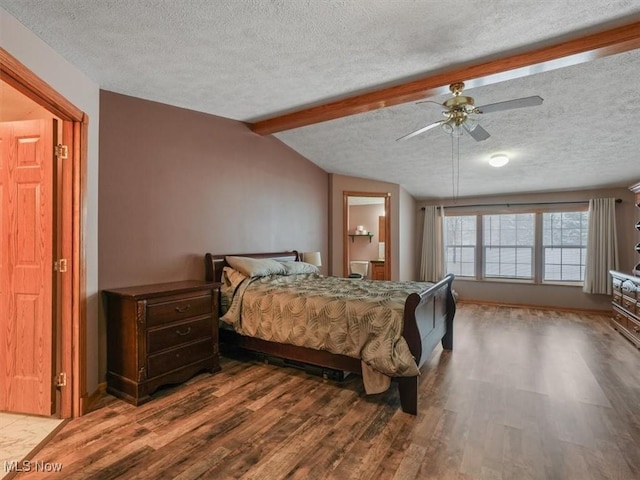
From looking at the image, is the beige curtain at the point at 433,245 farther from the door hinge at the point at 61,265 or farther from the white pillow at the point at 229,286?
the door hinge at the point at 61,265

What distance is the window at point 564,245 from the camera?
6.15 meters

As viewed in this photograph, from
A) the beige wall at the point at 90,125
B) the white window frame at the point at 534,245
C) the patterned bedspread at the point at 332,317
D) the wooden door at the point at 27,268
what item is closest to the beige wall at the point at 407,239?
the white window frame at the point at 534,245

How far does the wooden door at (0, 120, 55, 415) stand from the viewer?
93.0 inches

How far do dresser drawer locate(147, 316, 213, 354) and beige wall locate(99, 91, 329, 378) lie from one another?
0.52m

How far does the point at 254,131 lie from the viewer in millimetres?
4352

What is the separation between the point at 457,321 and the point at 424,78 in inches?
152

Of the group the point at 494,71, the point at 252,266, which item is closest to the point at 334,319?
the point at 252,266

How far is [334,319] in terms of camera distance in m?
2.77

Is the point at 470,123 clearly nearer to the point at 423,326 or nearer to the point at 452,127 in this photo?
the point at 452,127

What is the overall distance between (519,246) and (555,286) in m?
0.96

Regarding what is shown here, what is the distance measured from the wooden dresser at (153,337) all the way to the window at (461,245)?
19.1ft

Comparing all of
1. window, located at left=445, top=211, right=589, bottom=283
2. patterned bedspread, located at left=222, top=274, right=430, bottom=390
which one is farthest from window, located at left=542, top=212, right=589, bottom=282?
patterned bedspread, located at left=222, top=274, right=430, bottom=390

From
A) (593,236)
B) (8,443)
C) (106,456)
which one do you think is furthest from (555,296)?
(8,443)

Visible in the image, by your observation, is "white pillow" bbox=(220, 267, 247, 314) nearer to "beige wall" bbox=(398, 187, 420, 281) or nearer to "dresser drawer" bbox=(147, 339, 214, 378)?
"dresser drawer" bbox=(147, 339, 214, 378)
